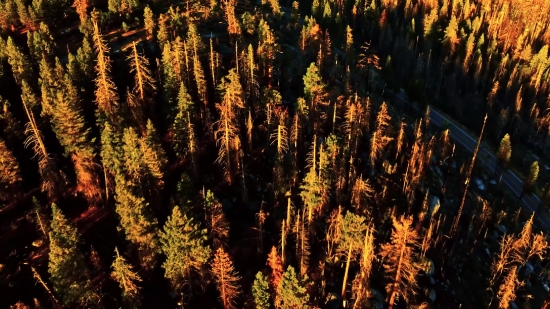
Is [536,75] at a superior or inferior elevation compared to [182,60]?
inferior

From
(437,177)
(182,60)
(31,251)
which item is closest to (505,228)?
(437,177)

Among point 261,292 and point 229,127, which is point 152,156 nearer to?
point 229,127

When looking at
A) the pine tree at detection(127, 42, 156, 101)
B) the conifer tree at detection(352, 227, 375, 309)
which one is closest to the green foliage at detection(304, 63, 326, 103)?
the pine tree at detection(127, 42, 156, 101)

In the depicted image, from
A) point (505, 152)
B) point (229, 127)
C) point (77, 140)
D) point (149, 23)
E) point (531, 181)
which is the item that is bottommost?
point (531, 181)

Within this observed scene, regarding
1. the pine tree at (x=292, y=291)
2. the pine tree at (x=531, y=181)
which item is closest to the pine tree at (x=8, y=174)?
the pine tree at (x=292, y=291)

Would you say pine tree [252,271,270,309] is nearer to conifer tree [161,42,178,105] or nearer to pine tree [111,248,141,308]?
pine tree [111,248,141,308]

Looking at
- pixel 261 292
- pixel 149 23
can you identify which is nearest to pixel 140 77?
pixel 149 23

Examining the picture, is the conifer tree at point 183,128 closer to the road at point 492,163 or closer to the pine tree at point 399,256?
the pine tree at point 399,256

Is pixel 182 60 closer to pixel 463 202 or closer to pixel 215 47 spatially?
pixel 215 47
